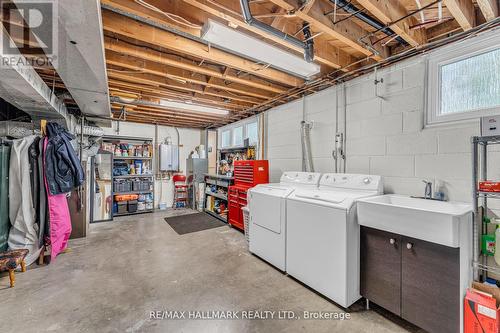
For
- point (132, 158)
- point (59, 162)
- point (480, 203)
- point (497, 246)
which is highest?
point (132, 158)

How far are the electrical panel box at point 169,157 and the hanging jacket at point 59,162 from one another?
3.08 metres

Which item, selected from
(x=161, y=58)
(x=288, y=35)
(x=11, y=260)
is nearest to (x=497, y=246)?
(x=288, y=35)

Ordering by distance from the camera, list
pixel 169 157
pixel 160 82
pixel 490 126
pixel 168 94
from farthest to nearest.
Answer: pixel 169 157, pixel 168 94, pixel 160 82, pixel 490 126

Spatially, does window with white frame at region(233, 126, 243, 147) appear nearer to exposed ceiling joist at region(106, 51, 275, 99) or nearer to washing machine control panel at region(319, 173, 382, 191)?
exposed ceiling joist at region(106, 51, 275, 99)

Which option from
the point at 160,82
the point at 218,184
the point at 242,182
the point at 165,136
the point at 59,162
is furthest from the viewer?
the point at 165,136

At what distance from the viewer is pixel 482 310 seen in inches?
53.9

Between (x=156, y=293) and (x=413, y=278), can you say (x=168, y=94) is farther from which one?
(x=413, y=278)

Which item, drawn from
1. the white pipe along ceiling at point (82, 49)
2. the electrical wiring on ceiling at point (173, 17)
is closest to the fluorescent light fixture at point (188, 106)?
the white pipe along ceiling at point (82, 49)

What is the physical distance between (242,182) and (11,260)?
3232 millimetres

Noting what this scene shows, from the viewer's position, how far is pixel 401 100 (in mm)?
2359

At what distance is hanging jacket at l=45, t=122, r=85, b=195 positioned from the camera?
283 cm

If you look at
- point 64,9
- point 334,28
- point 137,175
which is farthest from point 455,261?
point 137,175

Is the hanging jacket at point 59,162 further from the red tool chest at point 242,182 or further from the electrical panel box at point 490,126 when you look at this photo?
the electrical panel box at point 490,126

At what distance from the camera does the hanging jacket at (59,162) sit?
2.83 m
